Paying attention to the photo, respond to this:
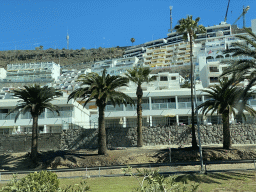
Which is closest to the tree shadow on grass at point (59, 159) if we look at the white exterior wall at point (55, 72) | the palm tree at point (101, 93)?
the palm tree at point (101, 93)

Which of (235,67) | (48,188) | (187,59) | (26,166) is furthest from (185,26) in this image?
(187,59)

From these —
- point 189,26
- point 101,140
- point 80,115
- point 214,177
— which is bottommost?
point 214,177

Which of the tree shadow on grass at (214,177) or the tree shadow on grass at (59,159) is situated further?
the tree shadow on grass at (59,159)

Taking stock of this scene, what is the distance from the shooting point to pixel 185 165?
83.6ft

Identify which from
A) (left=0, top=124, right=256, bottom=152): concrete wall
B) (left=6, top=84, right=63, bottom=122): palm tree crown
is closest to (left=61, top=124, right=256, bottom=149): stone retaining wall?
(left=0, top=124, right=256, bottom=152): concrete wall

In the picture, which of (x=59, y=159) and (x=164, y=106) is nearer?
(x=59, y=159)

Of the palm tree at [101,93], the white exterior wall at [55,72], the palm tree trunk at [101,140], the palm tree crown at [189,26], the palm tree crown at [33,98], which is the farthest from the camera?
the white exterior wall at [55,72]

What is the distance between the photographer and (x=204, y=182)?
2045 centimetres

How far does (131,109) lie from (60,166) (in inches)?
724

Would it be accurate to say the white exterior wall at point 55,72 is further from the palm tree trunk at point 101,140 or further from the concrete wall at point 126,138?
the palm tree trunk at point 101,140

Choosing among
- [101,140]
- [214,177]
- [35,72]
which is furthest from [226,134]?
[35,72]

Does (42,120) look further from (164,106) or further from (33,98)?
(164,106)

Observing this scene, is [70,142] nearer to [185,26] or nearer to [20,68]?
[185,26]

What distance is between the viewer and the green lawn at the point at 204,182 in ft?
62.5
